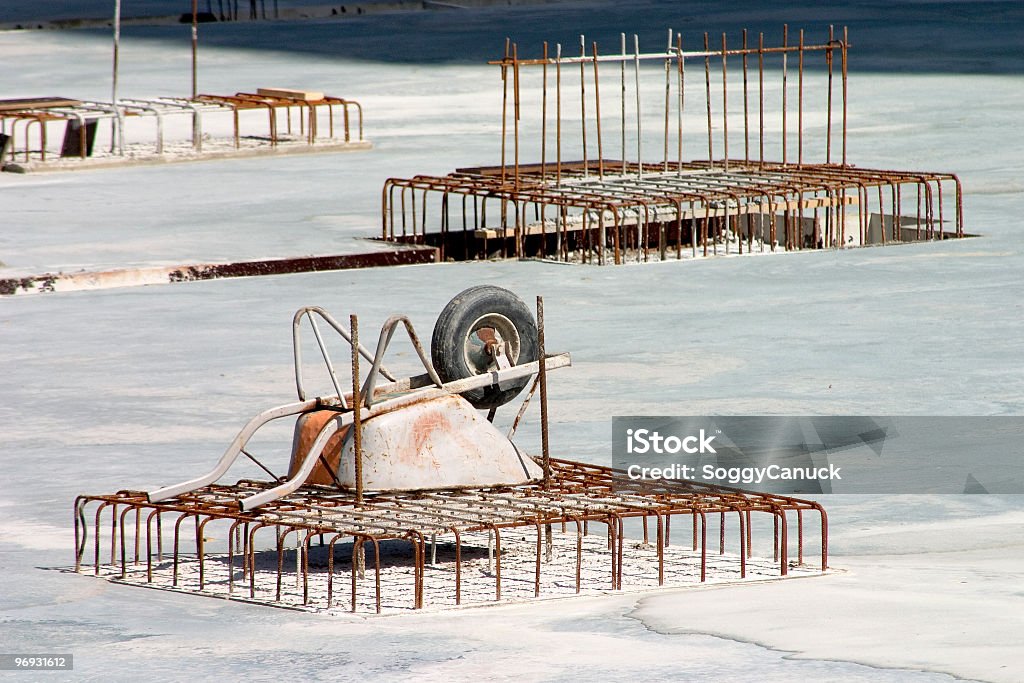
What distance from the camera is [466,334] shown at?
9.66 metres

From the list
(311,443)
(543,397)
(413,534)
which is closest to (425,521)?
(413,534)

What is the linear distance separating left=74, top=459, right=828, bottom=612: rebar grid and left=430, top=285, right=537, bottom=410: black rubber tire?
0.48 meters

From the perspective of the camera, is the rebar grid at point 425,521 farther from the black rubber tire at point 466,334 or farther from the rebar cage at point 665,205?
the rebar cage at point 665,205

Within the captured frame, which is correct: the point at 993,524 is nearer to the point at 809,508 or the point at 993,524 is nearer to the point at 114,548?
the point at 809,508

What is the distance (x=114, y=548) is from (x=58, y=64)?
31467mm

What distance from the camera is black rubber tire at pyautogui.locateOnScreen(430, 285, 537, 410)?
9.59 meters

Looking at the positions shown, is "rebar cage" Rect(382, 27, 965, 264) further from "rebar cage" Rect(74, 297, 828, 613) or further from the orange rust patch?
the orange rust patch

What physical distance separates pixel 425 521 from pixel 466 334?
1.48 meters

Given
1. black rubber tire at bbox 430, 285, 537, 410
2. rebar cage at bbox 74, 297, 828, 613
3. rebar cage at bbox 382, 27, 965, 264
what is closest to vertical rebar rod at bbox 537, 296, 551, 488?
rebar cage at bbox 74, 297, 828, 613

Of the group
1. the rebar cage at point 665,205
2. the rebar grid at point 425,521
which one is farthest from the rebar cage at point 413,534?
the rebar cage at point 665,205

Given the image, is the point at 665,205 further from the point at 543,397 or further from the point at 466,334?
the point at 543,397

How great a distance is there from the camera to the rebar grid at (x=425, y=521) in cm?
817

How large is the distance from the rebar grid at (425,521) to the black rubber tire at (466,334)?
0.48 m

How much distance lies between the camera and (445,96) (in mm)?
33531
